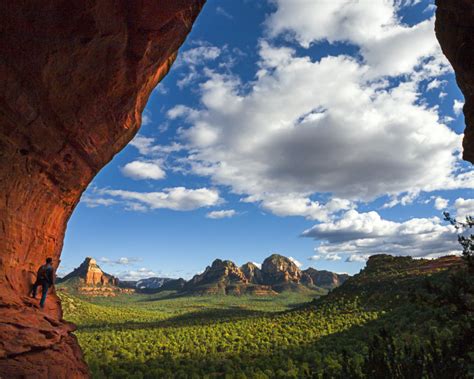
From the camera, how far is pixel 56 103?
13922 millimetres

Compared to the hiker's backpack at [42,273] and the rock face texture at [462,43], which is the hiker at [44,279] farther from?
the rock face texture at [462,43]

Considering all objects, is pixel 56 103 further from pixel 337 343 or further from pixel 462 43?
pixel 337 343

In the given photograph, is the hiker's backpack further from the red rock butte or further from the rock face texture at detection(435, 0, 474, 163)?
the rock face texture at detection(435, 0, 474, 163)

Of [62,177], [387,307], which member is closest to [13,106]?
[62,177]

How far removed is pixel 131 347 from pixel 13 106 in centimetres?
3122

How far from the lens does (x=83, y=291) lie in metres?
195

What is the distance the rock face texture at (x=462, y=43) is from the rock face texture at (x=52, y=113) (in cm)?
1019

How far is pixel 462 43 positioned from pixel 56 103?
1584cm

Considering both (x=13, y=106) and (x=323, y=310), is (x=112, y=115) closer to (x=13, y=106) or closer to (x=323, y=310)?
(x=13, y=106)

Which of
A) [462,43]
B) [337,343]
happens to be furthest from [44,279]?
[337,343]

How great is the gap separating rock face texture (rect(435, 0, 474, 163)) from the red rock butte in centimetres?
4

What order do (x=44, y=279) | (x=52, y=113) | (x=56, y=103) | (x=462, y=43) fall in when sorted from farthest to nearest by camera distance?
(x=44, y=279) < (x=52, y=113) < (x=56, y=103) < (x=462, y=43)

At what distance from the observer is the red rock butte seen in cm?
1159

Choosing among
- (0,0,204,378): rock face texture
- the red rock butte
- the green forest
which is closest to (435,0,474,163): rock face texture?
the red rock butte
